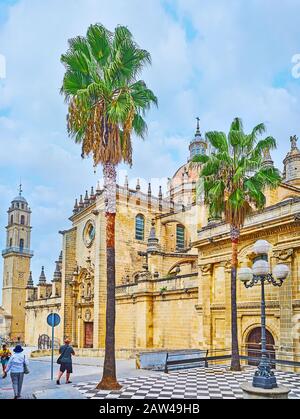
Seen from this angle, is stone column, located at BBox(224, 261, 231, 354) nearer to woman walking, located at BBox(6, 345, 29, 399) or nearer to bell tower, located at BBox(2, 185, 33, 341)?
woman walking, located at BBox(6, 345, 29, 399)

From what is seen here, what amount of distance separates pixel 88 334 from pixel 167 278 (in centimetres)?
1599

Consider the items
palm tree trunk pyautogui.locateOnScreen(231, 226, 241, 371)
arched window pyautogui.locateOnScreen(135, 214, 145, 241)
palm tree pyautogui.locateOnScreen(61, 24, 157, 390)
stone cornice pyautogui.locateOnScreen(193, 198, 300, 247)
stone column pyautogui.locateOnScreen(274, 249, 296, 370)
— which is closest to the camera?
palm tree pyautogui.locateOnScreen(61, 24, 157, 390)

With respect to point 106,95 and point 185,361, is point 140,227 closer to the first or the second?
point 185,361

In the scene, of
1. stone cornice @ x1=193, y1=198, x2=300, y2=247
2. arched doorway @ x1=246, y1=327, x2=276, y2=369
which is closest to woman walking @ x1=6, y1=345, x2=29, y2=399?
arched doorway @ x1=246, y1=327, x2=276, y2=369

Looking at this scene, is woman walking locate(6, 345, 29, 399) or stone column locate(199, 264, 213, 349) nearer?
woman walking locate(6, 345, 29, 399)

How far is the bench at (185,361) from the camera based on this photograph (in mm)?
16155

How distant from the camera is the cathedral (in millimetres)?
18453

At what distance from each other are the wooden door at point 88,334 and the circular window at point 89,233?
293 inches

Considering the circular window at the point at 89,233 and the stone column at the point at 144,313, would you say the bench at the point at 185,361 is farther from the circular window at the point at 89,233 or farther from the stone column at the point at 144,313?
the circular window at the point at 89,233

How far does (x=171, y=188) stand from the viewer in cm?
5516

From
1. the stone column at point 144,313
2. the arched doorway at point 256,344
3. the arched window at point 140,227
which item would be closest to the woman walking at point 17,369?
the arched doorway at point 256,344

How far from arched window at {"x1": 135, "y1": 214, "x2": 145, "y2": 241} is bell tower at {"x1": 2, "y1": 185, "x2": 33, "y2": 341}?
30.9 meters
